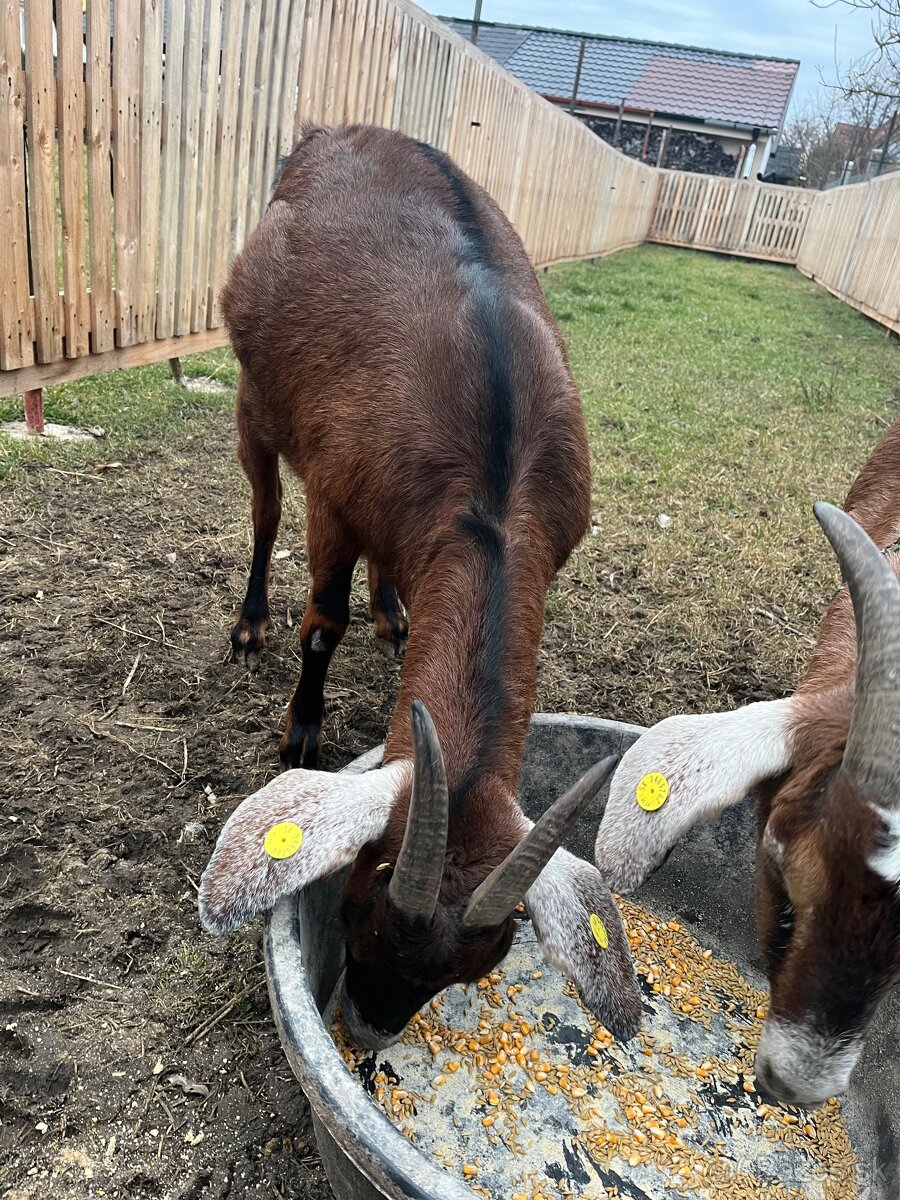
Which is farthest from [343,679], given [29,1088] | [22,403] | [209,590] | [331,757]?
[22,403]

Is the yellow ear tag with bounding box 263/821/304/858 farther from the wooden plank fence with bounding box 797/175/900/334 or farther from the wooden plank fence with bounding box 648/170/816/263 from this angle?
the wooden plank fence with bounding box 648/170/816/263

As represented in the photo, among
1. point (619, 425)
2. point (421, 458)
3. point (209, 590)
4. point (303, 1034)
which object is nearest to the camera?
point (303, 1034)

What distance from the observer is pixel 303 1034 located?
72.7 inches

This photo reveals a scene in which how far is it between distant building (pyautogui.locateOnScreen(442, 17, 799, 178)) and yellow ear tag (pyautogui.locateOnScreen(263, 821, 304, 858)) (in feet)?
108

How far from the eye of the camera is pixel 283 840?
2082mm

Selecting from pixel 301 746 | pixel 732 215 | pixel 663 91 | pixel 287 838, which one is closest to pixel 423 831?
pixel 287 838

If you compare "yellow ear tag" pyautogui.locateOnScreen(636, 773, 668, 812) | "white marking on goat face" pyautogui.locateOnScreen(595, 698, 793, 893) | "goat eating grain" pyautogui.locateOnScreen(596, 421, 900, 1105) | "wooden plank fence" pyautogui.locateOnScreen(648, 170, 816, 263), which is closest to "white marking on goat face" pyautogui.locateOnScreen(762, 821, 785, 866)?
"goat eating grain" pyautogui.locateOnScreen(596, 421, 900, 1105)

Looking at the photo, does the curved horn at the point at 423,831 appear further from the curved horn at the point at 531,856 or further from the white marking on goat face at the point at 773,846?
the white marking on goat face at the point at 773,846

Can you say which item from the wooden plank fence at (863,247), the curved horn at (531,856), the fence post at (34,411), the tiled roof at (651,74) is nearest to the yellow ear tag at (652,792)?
the curved horn at (531,856)

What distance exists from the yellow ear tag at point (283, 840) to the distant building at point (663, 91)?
3299 centimetres

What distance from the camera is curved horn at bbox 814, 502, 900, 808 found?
189 cm

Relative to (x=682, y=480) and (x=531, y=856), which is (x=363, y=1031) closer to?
(x=531, y=856)

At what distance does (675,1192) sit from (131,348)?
5.62 m

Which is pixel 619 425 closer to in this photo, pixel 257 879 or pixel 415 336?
pixel 415 336
